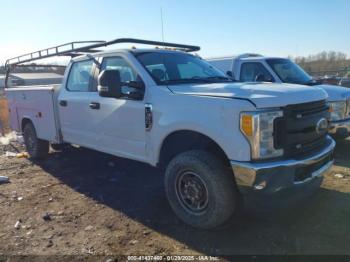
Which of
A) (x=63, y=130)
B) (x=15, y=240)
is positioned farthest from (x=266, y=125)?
(x=63, y=130)

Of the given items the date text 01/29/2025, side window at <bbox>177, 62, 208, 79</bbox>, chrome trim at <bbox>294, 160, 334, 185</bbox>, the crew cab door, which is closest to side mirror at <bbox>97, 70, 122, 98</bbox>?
the crew cab door

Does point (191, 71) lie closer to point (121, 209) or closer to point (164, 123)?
point (164, 123)

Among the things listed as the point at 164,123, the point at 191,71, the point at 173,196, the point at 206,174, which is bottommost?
the point at 173,196

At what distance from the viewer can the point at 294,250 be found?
11.2 ft

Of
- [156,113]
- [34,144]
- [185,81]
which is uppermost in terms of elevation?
[185,81]

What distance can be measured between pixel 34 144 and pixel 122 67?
352cm

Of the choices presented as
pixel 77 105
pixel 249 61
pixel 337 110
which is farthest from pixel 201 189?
pixel 249 61

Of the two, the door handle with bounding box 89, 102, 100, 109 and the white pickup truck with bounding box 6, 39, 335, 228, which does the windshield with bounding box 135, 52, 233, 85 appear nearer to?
the white pickup truck with bounding box 6, 39, 335, 228

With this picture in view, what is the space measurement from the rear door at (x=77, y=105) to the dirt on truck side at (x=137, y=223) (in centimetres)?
79

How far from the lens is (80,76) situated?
19.1 ft

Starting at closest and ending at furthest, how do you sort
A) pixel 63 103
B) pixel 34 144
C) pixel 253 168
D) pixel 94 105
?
pixel 253 168 → pixel 94 105 → pixel 63 103 → pixel 34 144

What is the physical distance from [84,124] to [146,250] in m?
2.61

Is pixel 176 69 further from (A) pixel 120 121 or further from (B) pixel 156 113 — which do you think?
(A) pixel 120 121

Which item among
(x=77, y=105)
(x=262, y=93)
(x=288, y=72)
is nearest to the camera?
(x=262, y=93)
